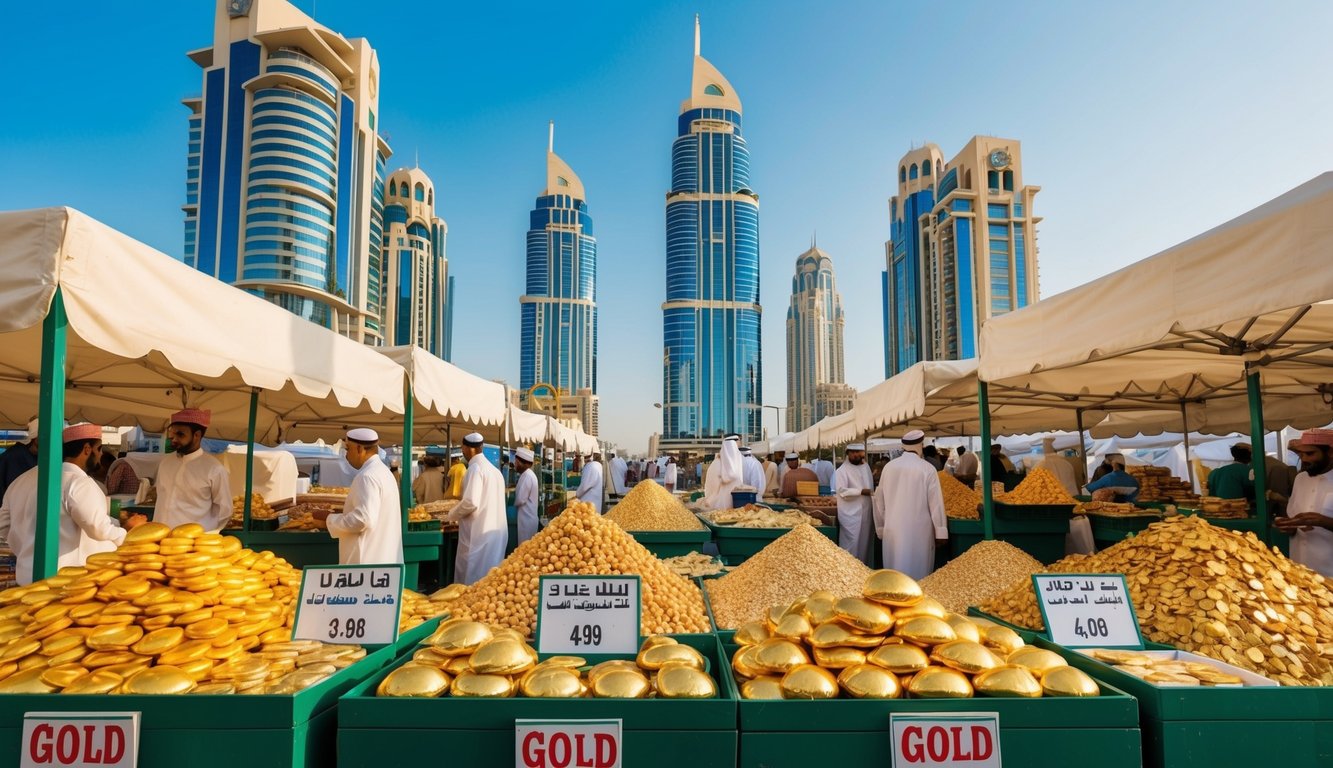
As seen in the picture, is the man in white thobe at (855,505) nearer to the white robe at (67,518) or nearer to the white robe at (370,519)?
the white robe at (370,519)

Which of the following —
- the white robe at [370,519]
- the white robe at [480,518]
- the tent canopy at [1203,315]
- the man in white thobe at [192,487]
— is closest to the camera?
the tent canopy at [1203,315]

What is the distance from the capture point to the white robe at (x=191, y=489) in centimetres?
495

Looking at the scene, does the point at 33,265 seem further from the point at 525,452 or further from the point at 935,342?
the point at 935,342

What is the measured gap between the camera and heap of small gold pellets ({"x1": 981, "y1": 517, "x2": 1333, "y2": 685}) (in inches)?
84.1

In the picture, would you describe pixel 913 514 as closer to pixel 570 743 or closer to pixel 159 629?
pixel 570 743

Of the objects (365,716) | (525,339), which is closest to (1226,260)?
(365,716)

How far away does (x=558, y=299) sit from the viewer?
5037 inches

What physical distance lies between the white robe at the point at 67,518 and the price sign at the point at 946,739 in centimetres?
402

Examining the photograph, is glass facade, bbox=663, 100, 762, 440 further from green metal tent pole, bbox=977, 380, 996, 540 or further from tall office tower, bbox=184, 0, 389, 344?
green metal tent pole, bbox=977, 380, 996, 540

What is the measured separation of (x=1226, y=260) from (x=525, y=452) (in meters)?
6.65

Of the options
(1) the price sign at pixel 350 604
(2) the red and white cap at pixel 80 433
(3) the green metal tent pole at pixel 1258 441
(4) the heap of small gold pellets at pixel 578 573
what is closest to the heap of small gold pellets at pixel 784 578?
(4) the heap of small gold pellets at pixel 578 573

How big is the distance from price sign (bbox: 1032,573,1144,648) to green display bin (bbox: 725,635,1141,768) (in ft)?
2.01

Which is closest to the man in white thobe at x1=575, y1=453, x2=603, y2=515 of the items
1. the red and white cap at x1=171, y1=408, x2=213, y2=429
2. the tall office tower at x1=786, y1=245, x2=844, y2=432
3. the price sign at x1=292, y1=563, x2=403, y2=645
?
the red and white cap at x1=171, y1=408, x2=213, y2=429

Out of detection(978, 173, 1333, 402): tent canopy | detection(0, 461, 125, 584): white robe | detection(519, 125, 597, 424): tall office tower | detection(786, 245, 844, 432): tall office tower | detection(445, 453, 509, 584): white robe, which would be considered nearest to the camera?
detection(978, 173, 1333, 402): tent canopy
